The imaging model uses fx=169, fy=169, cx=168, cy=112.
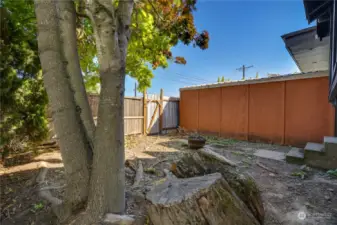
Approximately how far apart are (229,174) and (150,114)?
6391mm

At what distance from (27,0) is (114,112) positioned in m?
3.74

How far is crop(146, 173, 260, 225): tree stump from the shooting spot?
124 cm

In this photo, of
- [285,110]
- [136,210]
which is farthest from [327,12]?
[136,210]

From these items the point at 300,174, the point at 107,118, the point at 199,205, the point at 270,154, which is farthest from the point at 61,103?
the point at 270,154

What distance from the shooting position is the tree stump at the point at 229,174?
5.31 ft

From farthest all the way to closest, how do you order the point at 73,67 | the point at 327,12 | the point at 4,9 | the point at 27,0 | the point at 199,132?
the point at 199,132, the point at 327,12, the point at 27,0, the point at 4,9, the point at 73,67

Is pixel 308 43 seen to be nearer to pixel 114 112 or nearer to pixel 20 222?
pixel 114 112

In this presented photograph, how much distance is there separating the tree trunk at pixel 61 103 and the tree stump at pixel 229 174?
1041 millimetres

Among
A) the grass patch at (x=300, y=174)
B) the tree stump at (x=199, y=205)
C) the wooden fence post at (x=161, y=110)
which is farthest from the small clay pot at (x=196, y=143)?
the tree stump at (x=199, y=205)

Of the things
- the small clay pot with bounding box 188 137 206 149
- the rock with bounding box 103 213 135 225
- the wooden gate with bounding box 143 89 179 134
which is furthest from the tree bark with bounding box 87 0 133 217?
the wooden gate with bounding box 143 89 179 134

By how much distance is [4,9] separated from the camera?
10.4 ft

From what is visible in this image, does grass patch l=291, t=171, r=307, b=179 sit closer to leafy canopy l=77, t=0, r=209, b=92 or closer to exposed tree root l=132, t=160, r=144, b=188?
exposed tree root l=132, t=160, r=144, b=188

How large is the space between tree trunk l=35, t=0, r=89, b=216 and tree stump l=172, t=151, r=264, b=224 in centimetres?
104

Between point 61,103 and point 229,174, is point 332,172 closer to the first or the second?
point 229,174
